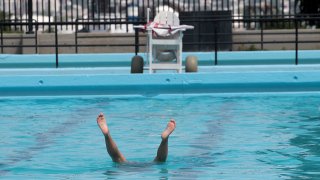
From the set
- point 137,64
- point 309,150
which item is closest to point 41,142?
point 309,150

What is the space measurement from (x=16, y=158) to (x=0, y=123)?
2702mm

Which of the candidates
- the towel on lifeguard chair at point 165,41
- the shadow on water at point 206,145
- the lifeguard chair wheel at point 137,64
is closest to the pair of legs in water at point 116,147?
the shadow on water at point 206,145

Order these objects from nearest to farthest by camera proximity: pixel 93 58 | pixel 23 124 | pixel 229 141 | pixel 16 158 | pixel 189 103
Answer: pixel 16 158
pixel 229 141
pixel 23 124
pixel 189 103
pixel 93 58

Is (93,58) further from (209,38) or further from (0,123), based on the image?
(0,123)

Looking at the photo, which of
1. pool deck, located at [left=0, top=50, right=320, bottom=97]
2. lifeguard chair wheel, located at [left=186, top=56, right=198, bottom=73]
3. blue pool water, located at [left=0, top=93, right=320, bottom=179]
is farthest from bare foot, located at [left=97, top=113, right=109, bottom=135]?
lifeguard chair wheel, located at [left=186, top=56, right=198, bottom=73]

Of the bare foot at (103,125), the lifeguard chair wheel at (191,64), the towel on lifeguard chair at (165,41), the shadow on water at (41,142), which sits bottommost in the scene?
the shadow on water at (41,142)

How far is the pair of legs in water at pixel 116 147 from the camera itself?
919 cm

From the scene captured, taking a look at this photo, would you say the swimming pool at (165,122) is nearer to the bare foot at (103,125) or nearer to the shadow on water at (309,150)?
the shadow on water at (309,150)

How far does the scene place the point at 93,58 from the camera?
750 inches

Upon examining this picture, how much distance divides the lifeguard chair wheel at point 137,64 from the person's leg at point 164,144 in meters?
6.17

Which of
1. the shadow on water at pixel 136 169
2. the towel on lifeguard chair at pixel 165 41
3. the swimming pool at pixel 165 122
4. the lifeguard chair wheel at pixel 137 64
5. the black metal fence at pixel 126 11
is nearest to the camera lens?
the shadow on water at pixel 136 169

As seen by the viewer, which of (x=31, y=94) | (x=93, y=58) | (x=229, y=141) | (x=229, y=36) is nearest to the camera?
(x=229, y=141)

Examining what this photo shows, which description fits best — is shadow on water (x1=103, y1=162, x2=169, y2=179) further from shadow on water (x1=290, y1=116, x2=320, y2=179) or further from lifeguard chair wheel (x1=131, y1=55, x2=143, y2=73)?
lifeguard chair wheel (x1=131, y1=55, x2=143, y2=73)

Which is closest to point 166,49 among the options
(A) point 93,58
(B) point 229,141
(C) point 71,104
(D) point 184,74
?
(D) point 184,74
